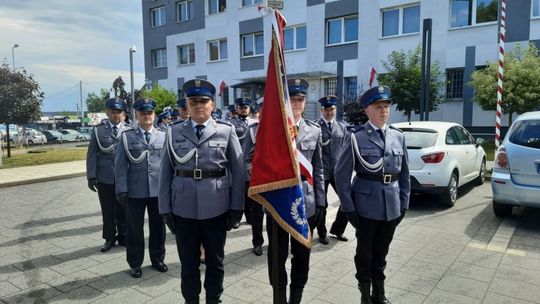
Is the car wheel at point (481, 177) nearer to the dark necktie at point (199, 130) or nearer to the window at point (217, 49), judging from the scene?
the dark necktie at point (199, 130)

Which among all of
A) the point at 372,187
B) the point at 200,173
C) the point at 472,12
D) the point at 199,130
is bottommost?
the point at 372,187

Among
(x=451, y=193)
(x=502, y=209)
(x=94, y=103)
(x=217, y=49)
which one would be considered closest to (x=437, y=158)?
(x=451, y=193)

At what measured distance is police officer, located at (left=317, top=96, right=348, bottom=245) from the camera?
5.63 meters

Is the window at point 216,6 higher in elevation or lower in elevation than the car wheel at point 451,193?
higher

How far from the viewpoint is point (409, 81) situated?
17531mm

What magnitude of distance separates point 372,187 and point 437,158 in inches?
165

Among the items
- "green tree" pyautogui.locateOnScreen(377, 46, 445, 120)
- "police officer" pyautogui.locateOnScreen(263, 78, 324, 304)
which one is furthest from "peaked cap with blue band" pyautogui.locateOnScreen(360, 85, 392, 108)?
"green tree" pyautogui.locateOnScreen(377, 46, 445, 120)

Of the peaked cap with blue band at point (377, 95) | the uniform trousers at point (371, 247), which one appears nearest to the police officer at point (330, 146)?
the uniform trousers at point (371, 247)

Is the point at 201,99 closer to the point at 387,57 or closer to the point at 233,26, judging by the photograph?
the point at 387,57

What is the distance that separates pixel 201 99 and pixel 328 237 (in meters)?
3.27

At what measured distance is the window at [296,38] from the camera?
24047mm

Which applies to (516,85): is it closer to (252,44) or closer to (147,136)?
(147,136)

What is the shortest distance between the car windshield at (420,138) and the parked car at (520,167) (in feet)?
4.30

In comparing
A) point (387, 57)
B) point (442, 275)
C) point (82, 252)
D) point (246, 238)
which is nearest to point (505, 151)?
point (442, 275)
